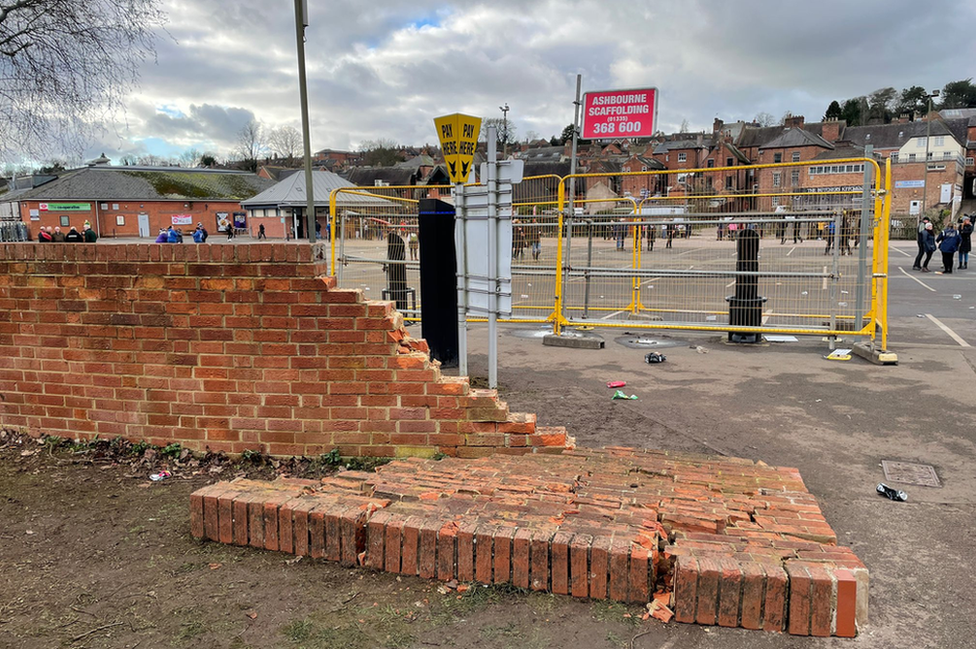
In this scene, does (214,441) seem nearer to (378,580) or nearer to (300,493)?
(300,493)

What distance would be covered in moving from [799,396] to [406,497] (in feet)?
16.7

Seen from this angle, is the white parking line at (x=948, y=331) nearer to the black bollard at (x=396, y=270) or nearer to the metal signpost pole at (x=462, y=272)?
the metal signpost pole at (x=462, y=272)

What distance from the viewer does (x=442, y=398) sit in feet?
14.3

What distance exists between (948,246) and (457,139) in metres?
21.2

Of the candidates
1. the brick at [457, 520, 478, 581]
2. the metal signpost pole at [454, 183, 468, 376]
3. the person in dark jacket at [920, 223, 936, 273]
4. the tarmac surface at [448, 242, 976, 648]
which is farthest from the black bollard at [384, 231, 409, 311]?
the person in dark jacket at [920, 223, 936, 273]

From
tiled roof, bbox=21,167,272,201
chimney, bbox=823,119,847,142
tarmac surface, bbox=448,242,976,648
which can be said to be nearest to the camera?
tarmac surface, bbox=448,242,976,648

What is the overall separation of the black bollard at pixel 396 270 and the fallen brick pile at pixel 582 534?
6.53 m

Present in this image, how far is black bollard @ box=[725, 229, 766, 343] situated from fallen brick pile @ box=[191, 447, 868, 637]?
21.0ft

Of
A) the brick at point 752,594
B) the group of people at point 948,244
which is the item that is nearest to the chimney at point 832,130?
the group of people at point 948,244

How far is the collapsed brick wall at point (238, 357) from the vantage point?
427 centimetres

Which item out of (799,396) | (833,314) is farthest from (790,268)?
(799,396)

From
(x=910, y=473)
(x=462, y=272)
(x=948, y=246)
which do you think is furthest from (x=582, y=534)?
(x=948, y=246)

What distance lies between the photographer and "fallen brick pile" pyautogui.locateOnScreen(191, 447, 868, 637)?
2.60 m

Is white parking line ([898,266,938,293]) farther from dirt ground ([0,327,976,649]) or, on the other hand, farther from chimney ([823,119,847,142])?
chimney ([823,119,847,142])
